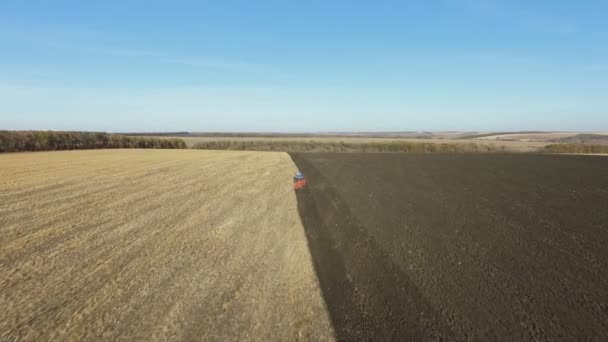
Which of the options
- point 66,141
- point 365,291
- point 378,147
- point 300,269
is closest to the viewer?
point 365,291

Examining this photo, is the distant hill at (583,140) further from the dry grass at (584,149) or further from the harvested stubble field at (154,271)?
the harvested stubble field at (154,271)

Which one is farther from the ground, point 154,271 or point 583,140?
point 154,271

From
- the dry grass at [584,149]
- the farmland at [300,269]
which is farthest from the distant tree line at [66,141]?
the dry grass at [584,149]

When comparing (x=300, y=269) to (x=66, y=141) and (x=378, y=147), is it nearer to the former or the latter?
(x=66, y=141)

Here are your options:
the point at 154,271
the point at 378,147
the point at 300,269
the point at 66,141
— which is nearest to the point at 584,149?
the point at 378,147

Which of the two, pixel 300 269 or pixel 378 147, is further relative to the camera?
pixel 378 147

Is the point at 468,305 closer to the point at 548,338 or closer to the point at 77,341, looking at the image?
the point at 548,338

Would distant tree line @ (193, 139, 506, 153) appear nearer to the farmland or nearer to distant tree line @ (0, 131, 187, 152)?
distant tree line @ (0, 131, 187, 152)

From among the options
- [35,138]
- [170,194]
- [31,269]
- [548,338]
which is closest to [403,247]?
[548,338]
